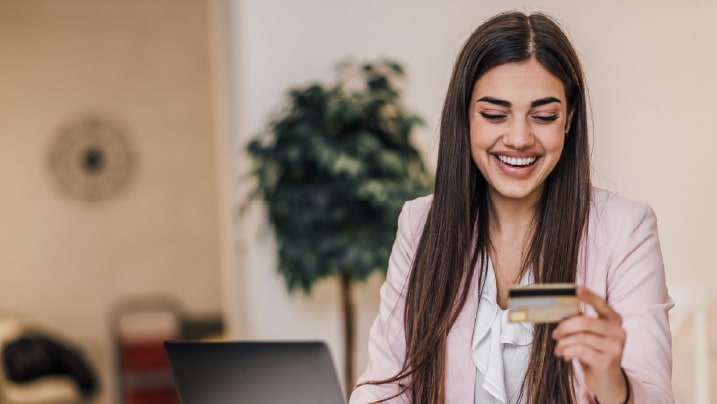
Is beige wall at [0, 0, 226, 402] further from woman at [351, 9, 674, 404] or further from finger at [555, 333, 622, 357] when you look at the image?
finger at [555, 333, 622, 357]

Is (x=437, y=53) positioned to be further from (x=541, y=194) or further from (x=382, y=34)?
(x=541, y=194)

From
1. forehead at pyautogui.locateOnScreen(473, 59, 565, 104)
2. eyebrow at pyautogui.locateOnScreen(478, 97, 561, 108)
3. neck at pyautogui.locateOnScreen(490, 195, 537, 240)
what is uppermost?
forehead at pyautogui.locateOnScreen(473, 59, 565, 104)

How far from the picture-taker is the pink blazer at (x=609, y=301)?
4.31ft

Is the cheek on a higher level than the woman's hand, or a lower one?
higher

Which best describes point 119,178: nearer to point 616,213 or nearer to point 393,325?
point 393,325

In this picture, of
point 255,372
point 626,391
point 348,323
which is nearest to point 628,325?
point 626,391

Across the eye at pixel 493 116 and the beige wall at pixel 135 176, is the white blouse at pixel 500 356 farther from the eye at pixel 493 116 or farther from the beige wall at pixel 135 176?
the beige wall at pixel 135 176

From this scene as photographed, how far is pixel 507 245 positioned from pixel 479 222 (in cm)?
6

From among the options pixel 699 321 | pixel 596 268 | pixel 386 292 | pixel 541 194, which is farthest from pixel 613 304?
pixel 699 321

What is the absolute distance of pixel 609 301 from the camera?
1.45m

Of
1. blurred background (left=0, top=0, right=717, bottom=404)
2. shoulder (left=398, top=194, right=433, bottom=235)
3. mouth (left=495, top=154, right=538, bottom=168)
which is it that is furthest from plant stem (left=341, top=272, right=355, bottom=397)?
mouth (left=495, top=154, right=538, bottom=168)

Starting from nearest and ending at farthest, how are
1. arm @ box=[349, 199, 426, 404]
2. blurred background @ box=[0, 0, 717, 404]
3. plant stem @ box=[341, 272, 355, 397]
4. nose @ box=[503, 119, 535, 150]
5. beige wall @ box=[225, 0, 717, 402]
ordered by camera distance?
nose @ box=[503, 119, 535, 150], arm @ box=[349, 199, 426, 404], beige wall @ box=[225, 0, 717, 402], plant stem @ box=[341, 272, 355, 397], blurred background @ box=[0, 0, 717, 404]

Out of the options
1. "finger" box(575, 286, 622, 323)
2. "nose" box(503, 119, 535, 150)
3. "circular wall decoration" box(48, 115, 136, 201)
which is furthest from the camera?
"circular wall decoration" box(48, 115, 136, 201)

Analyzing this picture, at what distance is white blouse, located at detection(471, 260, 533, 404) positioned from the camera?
150cm
